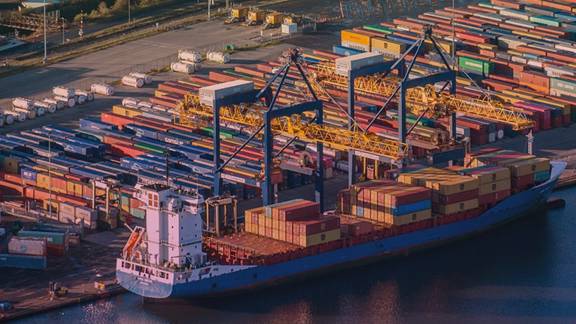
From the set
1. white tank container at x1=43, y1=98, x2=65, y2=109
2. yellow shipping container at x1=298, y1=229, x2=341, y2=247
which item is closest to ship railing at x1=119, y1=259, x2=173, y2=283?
yellow shipping container at x1=298, y1=229, x2=341, y2=247

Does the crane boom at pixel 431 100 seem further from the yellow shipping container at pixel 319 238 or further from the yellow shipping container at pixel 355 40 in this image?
the yellow shipping container at pixel 355 40

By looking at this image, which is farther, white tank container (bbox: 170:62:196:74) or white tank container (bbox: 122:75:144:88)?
white tank container (bbox: 170:62:196:74)

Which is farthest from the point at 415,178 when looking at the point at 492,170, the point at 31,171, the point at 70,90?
the point at 70,90

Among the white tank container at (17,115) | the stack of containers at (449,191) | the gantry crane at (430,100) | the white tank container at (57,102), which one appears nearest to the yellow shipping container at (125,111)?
the white tank container at (57,102)

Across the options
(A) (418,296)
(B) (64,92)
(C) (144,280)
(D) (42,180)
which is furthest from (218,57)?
(A) (418,296)

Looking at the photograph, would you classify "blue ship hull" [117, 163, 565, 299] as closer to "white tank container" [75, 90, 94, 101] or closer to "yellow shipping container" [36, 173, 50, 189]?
"yellow shipping container" [36, 173, 50, 189]

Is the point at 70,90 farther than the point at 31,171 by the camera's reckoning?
Yes

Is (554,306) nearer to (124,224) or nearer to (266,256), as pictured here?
(266,256)
